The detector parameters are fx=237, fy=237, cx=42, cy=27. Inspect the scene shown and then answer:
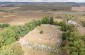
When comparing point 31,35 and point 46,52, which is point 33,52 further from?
point 31,35

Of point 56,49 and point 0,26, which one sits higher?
point 56,49

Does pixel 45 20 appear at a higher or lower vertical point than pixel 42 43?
lower

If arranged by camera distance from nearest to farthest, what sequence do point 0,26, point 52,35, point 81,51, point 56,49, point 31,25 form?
point 81,51, point 56,49, point 52,35, point 31,25, point 0,26

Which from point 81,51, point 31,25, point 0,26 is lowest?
point 0,26

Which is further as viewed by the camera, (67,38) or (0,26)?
(0,26)

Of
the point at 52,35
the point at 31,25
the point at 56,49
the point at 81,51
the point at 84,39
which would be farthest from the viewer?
the point at 31,25

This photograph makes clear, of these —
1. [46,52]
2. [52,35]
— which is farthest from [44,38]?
[46,52]

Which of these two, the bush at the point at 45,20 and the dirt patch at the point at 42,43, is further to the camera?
the bush at the point at 45,20

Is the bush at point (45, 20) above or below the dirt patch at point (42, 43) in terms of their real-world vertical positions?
below

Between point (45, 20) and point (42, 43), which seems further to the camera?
point (45, 20)

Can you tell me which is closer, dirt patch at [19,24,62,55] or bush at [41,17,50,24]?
dirt patch at [19,24,62,55]

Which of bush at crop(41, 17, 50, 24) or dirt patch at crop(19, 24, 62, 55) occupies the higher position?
dirt patch at crop(19, 24, 62, 55)
